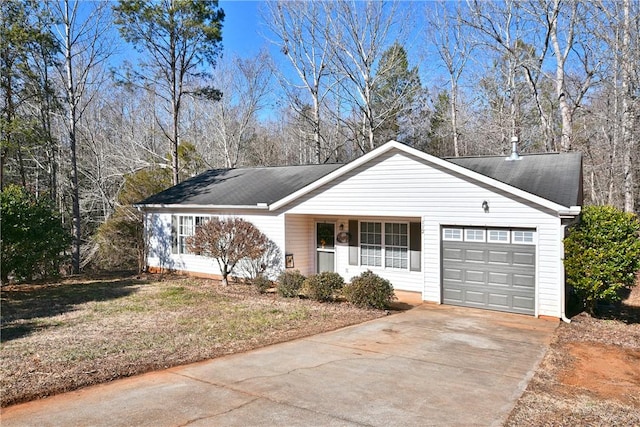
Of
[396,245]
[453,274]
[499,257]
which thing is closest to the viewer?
[499,257]

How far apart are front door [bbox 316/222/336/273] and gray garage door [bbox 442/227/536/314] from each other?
13.6 ft

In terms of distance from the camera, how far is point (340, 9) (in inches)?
998

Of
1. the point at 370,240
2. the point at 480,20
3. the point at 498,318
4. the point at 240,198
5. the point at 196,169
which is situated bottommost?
the point at 498,318

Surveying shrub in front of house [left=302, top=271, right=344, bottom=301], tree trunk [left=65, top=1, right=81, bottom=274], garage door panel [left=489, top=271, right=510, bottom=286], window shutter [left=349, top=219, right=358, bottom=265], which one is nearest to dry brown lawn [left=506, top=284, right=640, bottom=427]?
garage door panel [left=489, top=271, right=510, bottom=286]

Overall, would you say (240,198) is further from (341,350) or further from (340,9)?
(340,9)

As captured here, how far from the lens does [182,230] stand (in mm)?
16656

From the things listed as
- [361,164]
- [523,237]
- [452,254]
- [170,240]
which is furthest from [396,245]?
[170,240]

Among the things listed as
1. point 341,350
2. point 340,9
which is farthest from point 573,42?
point 341,350

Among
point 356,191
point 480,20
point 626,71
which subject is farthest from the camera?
point 480,20

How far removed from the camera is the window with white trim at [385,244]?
43.1 ft

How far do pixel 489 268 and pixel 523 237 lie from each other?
3.57ft

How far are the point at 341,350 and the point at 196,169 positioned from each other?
2086 cm

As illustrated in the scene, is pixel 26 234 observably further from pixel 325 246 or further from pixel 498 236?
pixel 498 236

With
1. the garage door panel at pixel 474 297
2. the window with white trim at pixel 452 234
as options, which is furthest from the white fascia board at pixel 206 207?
the garage door panel at pixel 474 297
